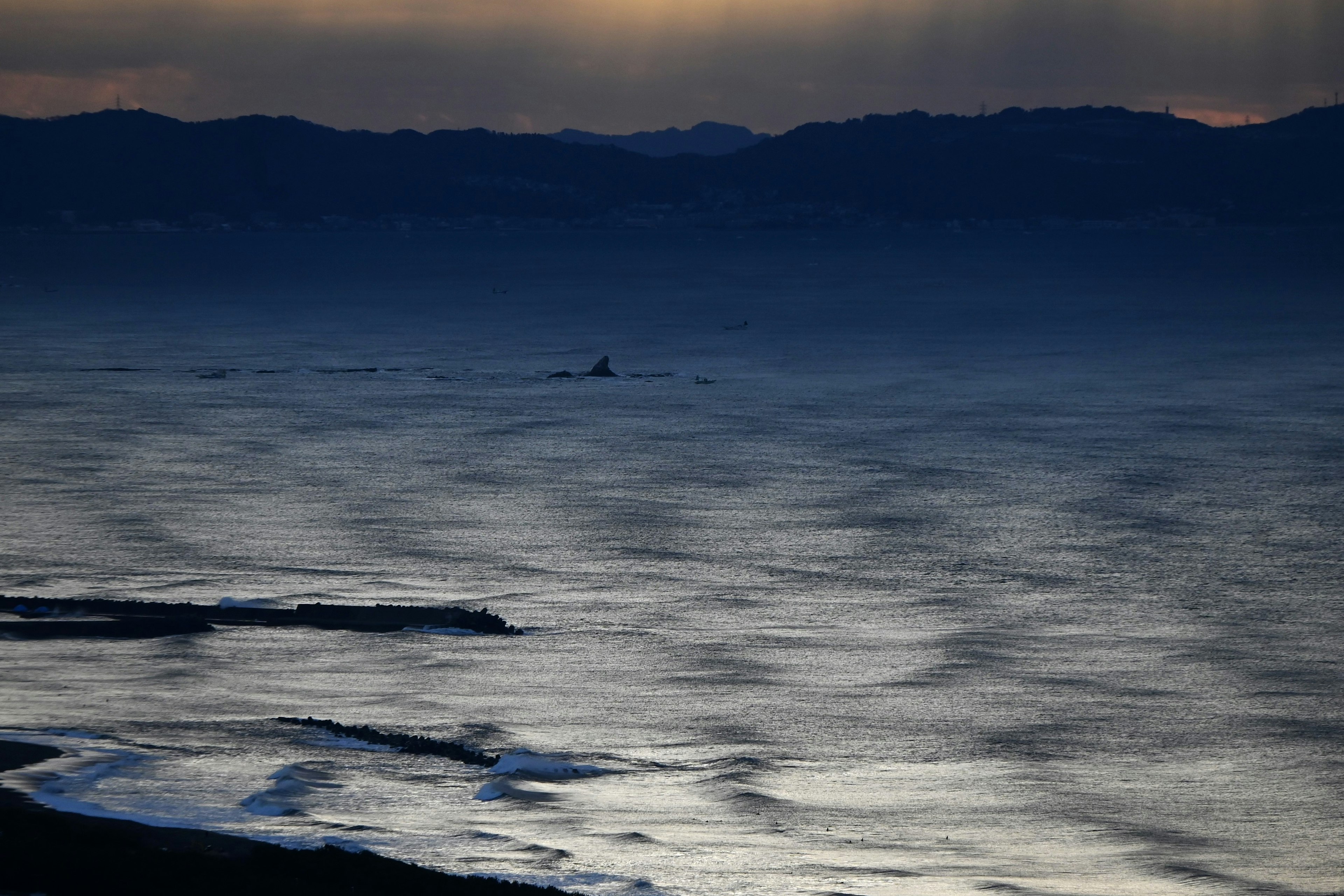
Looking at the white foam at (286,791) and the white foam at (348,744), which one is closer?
the white foam at (286,791)

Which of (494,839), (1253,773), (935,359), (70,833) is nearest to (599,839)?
(494,839)

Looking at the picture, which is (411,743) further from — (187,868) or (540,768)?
(187,868)

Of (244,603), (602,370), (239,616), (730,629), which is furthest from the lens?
(602,370)

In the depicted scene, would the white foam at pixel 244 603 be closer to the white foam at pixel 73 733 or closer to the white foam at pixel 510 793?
the white foam at pixel 73 733

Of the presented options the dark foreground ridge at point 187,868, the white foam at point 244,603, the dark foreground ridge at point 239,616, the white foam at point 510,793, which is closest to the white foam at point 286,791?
the dark foreground ridge at point 187,868

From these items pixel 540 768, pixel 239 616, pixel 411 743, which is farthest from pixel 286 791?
pixel 239 616

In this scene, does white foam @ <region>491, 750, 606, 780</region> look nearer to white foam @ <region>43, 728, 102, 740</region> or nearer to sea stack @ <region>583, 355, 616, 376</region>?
white foam @ <region>43, 728, 102, 740</region>
